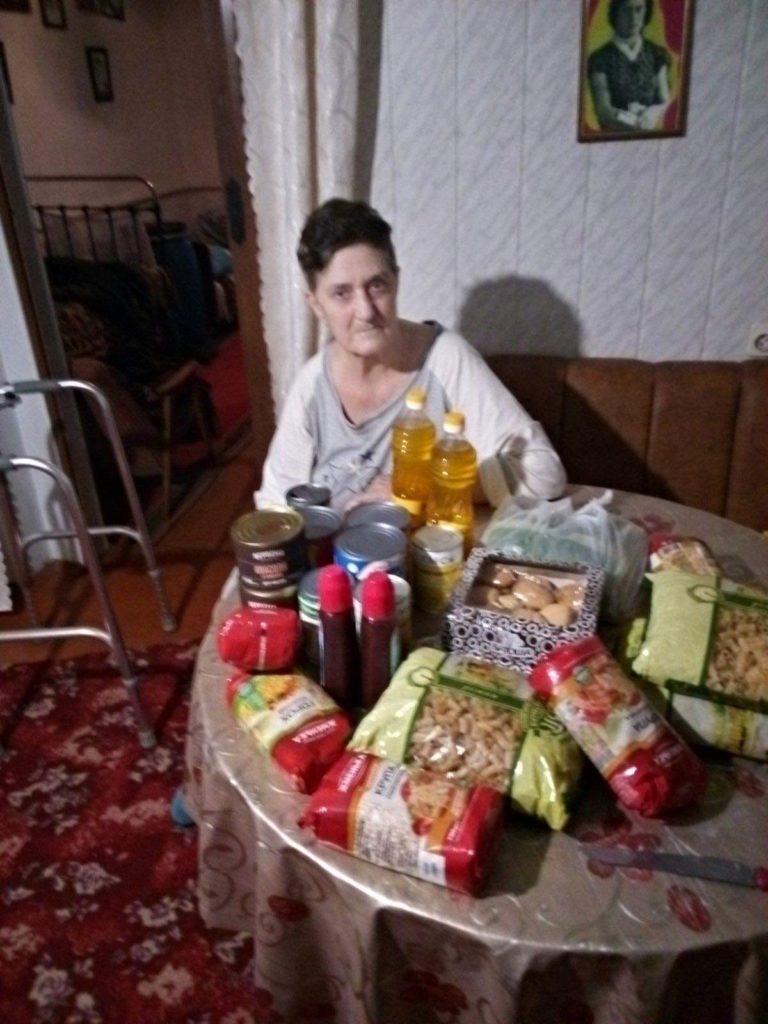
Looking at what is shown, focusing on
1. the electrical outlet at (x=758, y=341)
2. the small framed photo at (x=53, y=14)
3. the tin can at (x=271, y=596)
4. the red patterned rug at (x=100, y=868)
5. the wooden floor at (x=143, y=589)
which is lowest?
the red patterned rug at (x=100, y=868)

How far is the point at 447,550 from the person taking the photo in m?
0.92

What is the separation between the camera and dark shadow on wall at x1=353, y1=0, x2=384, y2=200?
1.55 meters

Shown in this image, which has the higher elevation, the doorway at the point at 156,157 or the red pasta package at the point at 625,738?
the doorway at the point at 156,157

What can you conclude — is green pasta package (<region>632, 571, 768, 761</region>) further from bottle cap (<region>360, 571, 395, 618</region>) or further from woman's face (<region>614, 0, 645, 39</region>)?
woman's face (<region>614, 0, 645, 39</region>)

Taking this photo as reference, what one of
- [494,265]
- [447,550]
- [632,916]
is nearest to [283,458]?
[447,550]

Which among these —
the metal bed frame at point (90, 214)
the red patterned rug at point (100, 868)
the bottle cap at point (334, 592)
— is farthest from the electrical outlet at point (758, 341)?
the metal bed frame at point (90, 214)

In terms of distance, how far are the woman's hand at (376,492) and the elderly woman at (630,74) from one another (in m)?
0.95

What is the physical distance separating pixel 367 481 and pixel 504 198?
31.3 inches

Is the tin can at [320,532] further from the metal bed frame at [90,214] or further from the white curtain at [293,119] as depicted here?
the metal bed frame at [90,214]

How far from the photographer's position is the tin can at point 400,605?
801mm

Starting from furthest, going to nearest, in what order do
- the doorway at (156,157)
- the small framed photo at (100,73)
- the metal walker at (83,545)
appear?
1. the small framed photo at (100,73)
2. the doorway at (156,157)
3. the metal walker at (83,545)

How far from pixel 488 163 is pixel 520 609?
1.21m

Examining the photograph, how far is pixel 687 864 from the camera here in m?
0.65

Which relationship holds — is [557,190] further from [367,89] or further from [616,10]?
[367,89]
